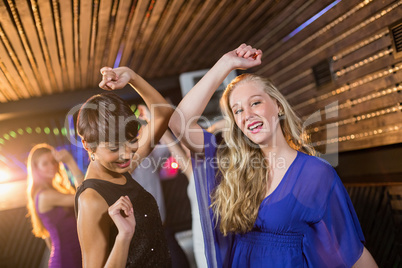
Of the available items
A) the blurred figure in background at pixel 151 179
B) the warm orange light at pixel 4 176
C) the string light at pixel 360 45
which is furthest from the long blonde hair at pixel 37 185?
the string light at pixel 360 45

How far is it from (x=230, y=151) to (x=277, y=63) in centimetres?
301

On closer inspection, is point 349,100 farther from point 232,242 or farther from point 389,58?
point 232,242

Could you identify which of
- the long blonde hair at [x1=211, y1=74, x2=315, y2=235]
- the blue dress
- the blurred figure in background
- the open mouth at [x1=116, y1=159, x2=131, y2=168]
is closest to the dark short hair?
the open mouth at [x1=116, y1=159, x2=131, y2=168]

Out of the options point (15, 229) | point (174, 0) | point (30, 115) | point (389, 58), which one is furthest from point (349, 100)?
point (15, 229)

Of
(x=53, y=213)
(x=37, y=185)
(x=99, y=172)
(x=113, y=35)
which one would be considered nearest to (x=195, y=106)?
(x=99, y=172)

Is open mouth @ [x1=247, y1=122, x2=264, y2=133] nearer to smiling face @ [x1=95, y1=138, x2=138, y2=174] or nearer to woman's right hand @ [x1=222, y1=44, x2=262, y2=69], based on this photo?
woman's right hand @ [x1=222, y1=44, x2=262, y2=69]

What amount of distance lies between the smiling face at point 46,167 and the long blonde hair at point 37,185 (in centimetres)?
2

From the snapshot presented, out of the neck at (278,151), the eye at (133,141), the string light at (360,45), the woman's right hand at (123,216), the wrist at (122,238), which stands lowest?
the wrist at (122,238)

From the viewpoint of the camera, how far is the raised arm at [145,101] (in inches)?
70.9

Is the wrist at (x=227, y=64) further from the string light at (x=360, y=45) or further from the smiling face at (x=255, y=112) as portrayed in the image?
the string light at (x=360, y=45)

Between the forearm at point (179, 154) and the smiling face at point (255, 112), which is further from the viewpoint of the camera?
the forearm at point (179, 154)

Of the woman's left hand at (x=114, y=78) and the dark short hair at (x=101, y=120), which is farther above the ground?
the woman's left hand at (x=114, y=78)

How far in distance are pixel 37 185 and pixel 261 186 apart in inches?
81.5

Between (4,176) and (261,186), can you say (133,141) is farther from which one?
(4,176)
